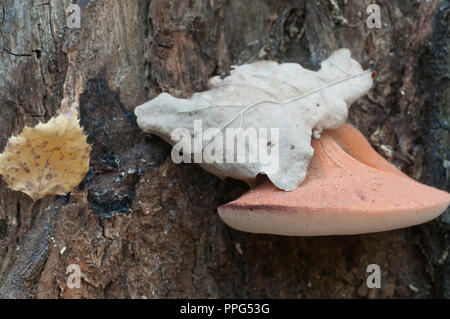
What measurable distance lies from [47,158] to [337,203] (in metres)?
1.29

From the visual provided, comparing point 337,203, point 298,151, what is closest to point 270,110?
point 298,151

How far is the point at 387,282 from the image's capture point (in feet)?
8.87

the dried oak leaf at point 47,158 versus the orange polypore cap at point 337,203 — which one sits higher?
the dried oak leaf at point 47,158

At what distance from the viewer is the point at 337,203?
1.76 metres

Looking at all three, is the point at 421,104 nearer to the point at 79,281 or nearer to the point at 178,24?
the point at 178,24

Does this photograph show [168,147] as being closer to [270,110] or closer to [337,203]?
[270,110]

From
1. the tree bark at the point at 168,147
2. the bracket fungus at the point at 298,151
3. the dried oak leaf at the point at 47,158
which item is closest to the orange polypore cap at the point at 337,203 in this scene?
the bracket fungus at the point at 298,151

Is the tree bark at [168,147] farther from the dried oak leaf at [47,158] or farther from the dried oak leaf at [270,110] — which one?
the dried oak leaf at [270,110]

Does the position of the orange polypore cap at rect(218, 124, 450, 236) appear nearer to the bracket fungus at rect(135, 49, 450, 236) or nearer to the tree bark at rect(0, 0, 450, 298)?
the bracket fungus at rect(135, 49, 450, 236)

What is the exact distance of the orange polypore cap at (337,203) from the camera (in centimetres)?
176

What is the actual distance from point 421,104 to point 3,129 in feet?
7.66

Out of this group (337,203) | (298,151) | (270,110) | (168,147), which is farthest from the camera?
(168,147)

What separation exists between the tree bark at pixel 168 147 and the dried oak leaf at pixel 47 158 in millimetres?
82

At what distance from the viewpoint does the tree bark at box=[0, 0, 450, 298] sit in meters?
2.16
